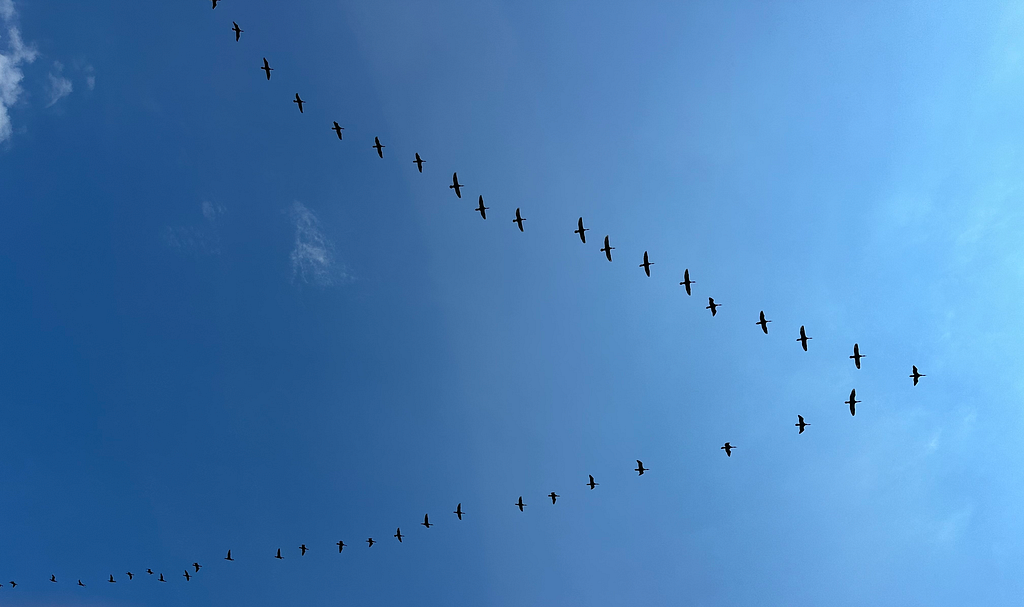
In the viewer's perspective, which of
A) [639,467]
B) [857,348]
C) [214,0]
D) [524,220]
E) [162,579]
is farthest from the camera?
[162,579]

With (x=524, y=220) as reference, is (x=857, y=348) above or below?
below

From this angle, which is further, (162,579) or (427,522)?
(162,579)

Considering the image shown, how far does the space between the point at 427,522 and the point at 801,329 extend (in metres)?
75.9

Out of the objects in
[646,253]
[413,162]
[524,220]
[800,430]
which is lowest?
[800,430]

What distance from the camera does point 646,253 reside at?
94250 millimetres

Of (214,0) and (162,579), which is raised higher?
(214,0)

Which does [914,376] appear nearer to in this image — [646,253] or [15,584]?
[646,253]

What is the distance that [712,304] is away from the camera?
9288cm

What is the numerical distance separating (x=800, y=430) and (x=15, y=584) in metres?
168

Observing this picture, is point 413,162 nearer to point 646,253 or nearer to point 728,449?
point 646,253

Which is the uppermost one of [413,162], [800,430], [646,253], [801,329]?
[413,162]

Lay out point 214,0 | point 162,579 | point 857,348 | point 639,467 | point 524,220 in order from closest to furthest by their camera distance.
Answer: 1. point 214,0
2. point 857,348
3. point 524,220
4. point 639,467
5. point 162,579

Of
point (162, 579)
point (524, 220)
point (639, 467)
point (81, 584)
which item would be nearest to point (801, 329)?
point (639, 467)

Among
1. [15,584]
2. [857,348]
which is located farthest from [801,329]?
[15,584]
